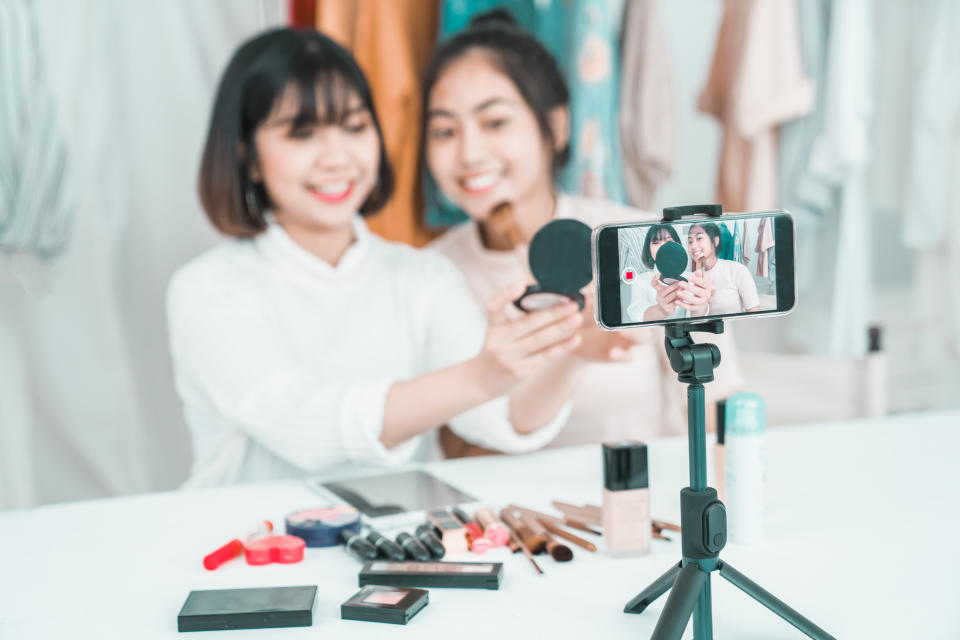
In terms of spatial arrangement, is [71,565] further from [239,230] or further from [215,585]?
[239,230]

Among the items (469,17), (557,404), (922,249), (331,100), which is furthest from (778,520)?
(922,249)

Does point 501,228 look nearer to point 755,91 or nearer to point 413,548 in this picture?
point 755,91

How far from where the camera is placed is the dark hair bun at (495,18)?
165 centimetres

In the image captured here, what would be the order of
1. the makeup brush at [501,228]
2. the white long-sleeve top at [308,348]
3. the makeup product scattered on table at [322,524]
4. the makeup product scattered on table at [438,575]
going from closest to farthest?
the makeup product scattered on table at [438,575]
the makeup product scattered on table at [322,524]
the white long-sleeve top at [308,348]
the makeup brush at [501,228]

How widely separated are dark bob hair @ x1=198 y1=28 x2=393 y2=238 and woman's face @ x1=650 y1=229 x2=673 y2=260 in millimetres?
853

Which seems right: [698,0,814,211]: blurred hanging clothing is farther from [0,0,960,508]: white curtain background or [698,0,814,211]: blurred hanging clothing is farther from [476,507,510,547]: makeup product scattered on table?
[476,507,510,547]: makeup product scattered on table

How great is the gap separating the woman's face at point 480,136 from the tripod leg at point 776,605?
982 mm

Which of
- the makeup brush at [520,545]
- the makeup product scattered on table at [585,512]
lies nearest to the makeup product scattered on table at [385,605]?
the makeup brush at [520,545]

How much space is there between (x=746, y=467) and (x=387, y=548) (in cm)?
32

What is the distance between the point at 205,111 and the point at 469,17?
1.81 feet

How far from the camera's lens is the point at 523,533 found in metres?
0.82

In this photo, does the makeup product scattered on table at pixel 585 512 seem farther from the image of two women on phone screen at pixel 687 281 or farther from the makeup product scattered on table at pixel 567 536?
the image of two women on phone screen at pixel 687 281

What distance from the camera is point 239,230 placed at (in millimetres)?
1369

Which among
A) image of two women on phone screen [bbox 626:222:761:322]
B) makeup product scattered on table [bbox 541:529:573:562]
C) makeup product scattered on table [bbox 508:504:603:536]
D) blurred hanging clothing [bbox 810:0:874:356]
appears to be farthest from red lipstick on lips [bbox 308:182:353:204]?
blurred hanging clothing [bbox 810:0:874:356]
